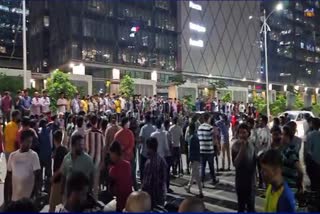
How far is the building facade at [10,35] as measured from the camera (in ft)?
205

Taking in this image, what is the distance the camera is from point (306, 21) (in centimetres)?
9581

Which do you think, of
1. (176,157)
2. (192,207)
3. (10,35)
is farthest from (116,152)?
(10,35)

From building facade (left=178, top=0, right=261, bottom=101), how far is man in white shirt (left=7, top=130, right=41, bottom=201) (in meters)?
53.9

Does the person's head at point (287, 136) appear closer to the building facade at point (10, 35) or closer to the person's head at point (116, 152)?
the person's head at point (116, 152)

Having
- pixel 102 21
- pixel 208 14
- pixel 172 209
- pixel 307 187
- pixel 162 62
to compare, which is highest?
pixel 208 14

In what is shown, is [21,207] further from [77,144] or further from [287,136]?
[287,136]

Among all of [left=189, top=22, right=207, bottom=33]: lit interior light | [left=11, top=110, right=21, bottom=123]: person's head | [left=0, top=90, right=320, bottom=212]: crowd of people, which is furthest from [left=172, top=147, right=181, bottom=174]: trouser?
[left=189, top=22, right=207, bottom=33]: lit interior light

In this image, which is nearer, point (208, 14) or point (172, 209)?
point (172, 209)

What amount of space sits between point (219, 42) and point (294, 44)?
30.6 meters

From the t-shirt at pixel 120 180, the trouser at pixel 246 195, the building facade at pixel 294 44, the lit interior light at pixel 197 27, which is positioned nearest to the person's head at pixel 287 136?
the trouser at pixel 246 195

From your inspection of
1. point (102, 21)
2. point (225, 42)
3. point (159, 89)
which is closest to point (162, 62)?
point (159, 89)

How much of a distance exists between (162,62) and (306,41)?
169ft

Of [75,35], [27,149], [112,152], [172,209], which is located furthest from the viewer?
[75,35]

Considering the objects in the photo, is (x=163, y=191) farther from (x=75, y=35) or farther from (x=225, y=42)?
(x=225, y=42)
